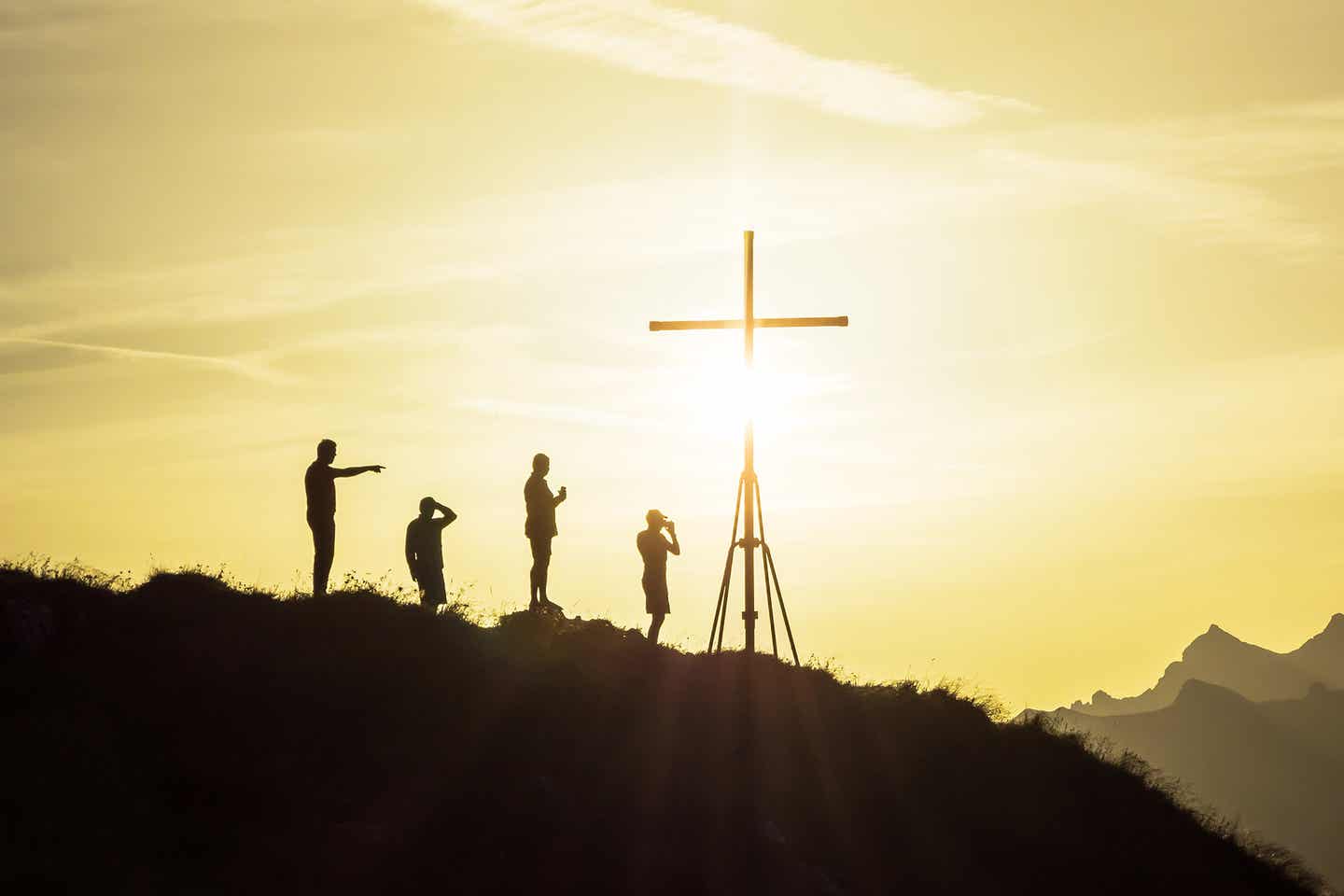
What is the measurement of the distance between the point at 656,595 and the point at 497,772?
5.69 meters

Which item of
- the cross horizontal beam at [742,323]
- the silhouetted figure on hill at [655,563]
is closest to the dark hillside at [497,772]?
the silhouetted figure on hill at [655,563]

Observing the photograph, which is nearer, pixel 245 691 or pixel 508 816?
pixel 508 816

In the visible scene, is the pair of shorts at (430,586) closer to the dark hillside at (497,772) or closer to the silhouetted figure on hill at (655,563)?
the dark hillside at (497,772)

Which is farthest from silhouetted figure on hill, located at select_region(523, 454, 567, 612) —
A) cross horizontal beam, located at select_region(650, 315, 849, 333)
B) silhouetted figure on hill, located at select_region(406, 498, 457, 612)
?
cross horizontal beam, located at select_region(650, 315, 849, 333)

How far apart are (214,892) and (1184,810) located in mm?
17875

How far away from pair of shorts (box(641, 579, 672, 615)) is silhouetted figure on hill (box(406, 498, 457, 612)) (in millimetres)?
3641

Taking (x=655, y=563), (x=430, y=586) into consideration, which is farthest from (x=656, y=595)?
(x=430, y=586)

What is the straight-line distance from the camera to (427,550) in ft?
87.0

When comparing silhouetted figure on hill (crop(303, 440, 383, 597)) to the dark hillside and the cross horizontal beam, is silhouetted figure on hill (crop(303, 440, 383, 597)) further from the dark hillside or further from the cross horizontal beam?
the cross horizontal beam

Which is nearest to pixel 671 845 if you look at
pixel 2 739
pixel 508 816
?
pixel 508 816

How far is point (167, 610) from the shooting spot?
25.6 metres

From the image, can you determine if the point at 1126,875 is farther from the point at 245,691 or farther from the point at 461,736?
the point at 245,691

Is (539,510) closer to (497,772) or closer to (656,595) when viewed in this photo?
(656,595)

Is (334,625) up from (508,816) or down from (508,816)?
up
